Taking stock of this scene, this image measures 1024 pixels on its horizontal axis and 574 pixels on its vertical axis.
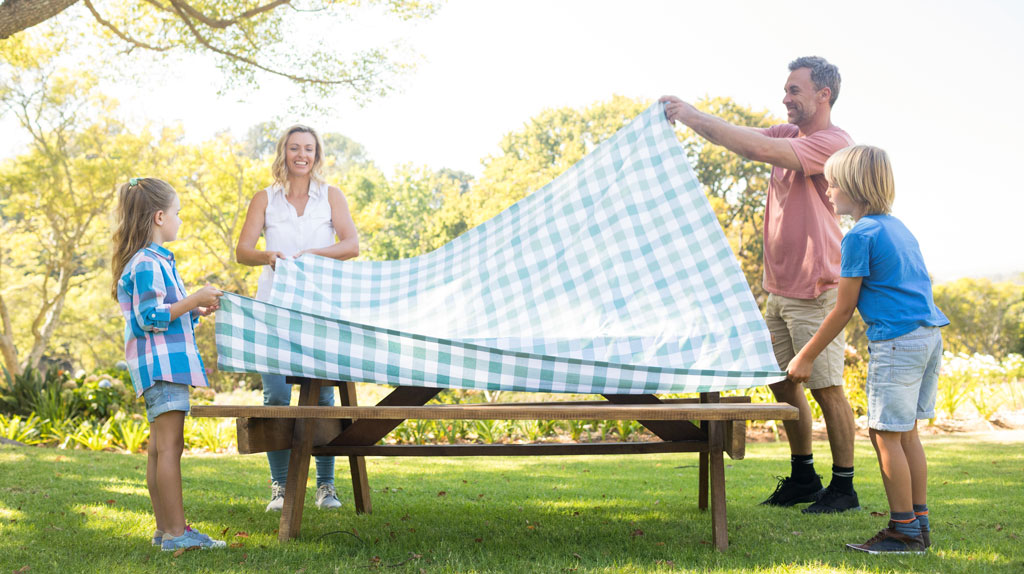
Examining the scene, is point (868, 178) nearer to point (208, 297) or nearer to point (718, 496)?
point (718, 496)

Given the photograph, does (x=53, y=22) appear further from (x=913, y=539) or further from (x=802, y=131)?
(x=913, y=539)

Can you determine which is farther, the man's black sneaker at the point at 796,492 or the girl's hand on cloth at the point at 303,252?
the man's black sneaker at the point at 796,492

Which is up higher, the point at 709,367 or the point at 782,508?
the point at 709,367

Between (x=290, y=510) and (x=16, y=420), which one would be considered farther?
(x=16, y=420)

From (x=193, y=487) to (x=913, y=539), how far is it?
3680 millimetres

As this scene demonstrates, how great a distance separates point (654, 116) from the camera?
3.19 metres

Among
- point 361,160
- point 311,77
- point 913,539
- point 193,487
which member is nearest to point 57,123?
point 311,77

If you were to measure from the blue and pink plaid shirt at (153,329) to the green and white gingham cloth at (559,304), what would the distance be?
0.77 ft

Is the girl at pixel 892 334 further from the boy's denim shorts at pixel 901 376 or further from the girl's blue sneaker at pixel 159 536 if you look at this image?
the girl's blue sneaker at pixel 159 536

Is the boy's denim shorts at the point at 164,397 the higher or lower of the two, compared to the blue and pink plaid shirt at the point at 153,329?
lower

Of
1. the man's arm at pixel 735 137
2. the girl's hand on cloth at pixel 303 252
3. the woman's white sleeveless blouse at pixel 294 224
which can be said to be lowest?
the girl's hand on cloth at pixel 303 252

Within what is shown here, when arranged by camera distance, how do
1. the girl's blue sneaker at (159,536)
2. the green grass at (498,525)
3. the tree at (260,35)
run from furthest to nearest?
the tree at (260,35) < the girl's blue sneaker at (159,536) < the green grass at (498,525)

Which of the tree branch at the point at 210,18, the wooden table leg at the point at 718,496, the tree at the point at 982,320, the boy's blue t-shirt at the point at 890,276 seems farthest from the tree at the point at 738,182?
the wooden table leg at the point at 718,496

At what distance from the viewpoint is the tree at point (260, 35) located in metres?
9.39
